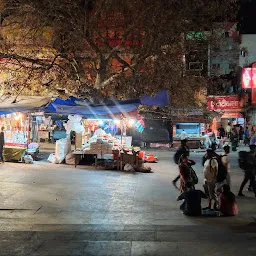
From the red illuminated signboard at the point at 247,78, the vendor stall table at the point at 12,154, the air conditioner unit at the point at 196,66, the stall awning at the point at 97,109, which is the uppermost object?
the air conditioner unit at the point at 196,66

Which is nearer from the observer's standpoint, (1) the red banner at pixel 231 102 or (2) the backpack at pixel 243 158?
(2) the backpack at pixel 243 158

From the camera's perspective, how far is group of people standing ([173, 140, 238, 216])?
8883mm

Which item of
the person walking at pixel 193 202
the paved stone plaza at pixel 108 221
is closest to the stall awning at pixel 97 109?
the paved stone plaza at pixel 108 221

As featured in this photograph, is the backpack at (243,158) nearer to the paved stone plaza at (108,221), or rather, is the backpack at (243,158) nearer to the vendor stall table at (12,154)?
the paved stone plaza at (108,221)

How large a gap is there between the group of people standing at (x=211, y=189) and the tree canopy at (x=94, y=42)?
898 cm

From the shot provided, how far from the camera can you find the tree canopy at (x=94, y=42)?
17.7 metres

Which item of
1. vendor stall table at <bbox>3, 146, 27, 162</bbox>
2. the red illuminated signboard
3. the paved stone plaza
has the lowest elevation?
the paved stone plaza

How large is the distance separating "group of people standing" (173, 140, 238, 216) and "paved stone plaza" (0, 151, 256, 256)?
29 cm

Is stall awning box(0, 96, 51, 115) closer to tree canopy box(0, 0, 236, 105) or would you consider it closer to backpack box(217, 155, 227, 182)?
tree canopy box(0, 0, 236, 105)

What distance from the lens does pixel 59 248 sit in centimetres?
644

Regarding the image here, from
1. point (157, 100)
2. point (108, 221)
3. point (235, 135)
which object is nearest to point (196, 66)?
point (235, 135)

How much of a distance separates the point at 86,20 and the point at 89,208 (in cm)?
1059

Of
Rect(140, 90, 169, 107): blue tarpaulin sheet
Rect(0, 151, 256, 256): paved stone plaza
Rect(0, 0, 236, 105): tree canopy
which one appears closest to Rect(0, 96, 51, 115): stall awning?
Rect(0, 0, 236, 105): tree canopy

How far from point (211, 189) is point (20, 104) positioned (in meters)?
9.79
